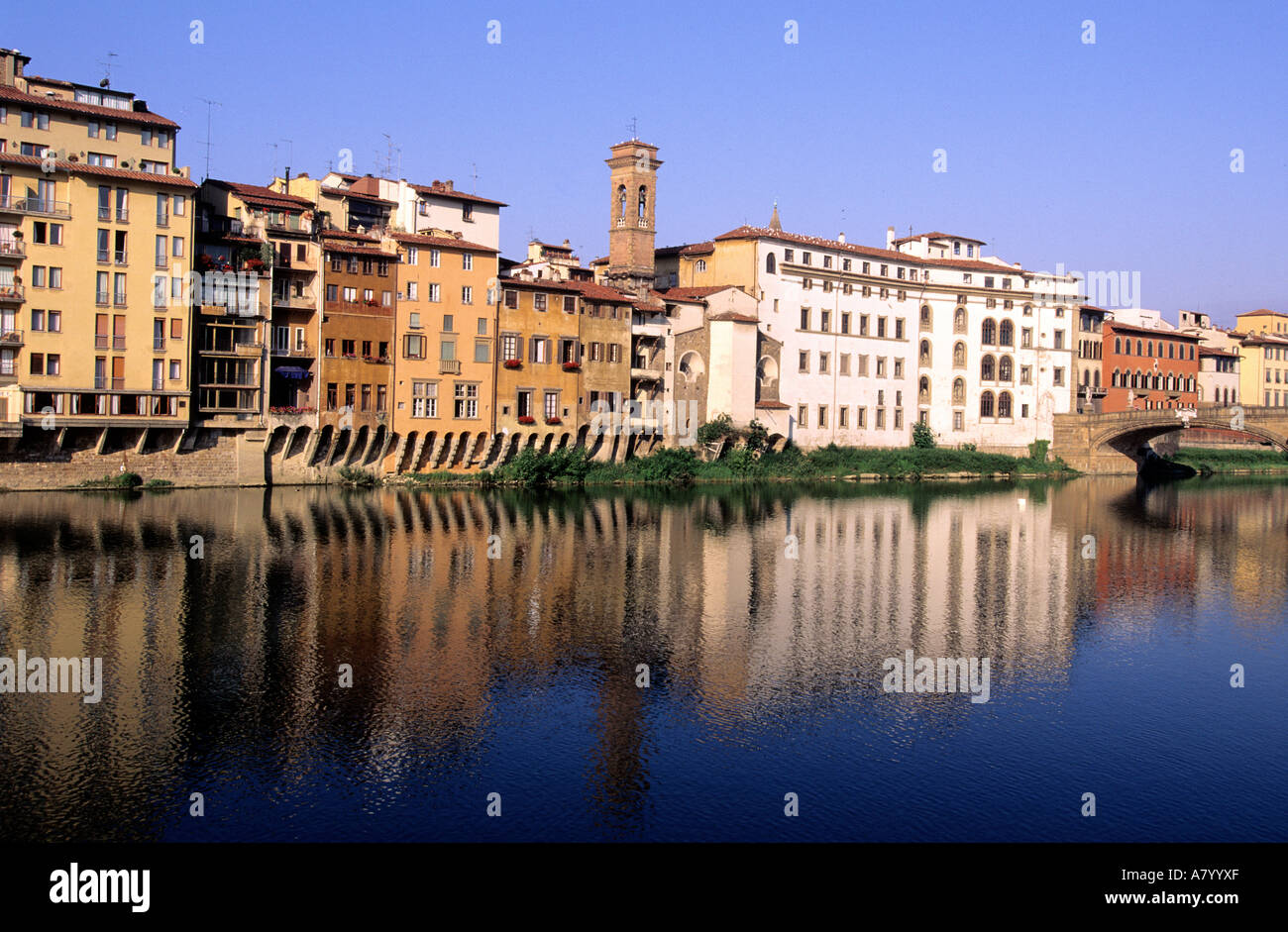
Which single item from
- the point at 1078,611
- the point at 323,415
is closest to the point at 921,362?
the point at 323,415

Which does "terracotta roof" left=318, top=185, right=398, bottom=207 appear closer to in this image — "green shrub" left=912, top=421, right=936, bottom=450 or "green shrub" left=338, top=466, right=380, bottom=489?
"green shrub" left=338, top=466, right=380, bottom=489

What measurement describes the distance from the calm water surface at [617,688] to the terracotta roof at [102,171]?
16719 millimetres

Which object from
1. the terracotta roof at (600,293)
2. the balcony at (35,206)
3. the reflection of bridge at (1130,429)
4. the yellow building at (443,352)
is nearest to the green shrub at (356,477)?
the yellow building at (443,352)

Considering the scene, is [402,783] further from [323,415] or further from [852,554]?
[323,415]

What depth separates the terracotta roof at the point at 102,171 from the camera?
5075 cm

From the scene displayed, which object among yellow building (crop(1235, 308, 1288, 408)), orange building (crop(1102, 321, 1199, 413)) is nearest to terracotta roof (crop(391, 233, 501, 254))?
orange building (crop(1102, 321, 1199, 413))

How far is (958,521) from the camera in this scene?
55531mm

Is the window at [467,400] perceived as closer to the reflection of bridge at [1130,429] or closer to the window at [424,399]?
the window at [424,399]

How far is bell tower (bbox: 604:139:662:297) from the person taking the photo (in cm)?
7556

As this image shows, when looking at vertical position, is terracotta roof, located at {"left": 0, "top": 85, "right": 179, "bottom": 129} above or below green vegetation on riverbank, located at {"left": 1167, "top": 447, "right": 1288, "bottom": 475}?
above

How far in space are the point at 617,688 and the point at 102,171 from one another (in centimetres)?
4145

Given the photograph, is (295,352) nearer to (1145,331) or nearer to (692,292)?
(692,292)

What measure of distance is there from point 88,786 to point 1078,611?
25.6 m

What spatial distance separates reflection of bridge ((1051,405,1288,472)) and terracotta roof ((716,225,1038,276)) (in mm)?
12904
